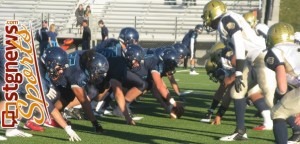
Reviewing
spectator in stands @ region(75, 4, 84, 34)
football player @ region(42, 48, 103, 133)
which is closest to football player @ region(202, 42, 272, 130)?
football player @ region(42, 48, 103, 133)

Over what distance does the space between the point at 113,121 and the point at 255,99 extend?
6.57 ft

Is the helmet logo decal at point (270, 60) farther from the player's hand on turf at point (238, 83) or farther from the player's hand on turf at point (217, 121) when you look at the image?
the player's hand on turf at point (217, 121)

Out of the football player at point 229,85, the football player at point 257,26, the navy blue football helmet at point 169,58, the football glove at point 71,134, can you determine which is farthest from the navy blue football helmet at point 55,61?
the football player at point 257,26

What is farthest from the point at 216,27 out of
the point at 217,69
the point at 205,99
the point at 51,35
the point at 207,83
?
the point at 51,35

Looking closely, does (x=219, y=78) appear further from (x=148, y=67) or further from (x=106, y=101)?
(x=106, y=101)

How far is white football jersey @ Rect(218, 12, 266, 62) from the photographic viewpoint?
8.35m

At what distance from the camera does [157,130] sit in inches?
370

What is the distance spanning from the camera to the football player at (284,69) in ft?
22.5

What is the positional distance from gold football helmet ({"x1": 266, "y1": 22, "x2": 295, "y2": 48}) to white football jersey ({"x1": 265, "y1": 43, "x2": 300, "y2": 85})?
0.06 metres

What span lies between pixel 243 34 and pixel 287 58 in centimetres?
196

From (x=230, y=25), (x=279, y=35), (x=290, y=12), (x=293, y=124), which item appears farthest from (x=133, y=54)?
(x=290, y=12)

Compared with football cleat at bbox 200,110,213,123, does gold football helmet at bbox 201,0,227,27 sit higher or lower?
higher

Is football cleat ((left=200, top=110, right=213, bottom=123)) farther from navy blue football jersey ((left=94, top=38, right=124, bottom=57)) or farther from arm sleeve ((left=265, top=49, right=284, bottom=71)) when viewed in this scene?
arm sleeve ((left=265, top=49, right=284, bottom=71))

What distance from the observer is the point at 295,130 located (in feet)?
27.6
